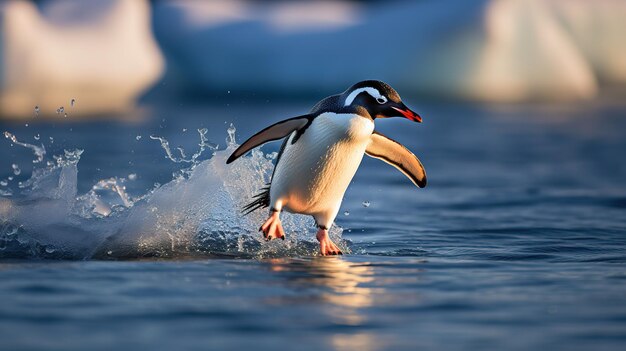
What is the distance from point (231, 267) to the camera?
5.09 m

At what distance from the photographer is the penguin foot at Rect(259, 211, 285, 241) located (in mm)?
5547

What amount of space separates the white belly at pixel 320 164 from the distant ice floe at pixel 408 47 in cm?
1159

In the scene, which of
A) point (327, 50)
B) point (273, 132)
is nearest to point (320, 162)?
point (273, 132)

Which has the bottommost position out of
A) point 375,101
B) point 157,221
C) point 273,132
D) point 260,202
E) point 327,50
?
point 157,221

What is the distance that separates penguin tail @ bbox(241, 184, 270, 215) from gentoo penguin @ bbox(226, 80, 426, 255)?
0.15 metres

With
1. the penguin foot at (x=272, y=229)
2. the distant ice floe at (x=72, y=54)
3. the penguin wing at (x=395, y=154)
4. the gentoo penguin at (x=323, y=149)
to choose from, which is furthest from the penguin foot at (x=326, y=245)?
the distant ice floe at (x=72, y=54)

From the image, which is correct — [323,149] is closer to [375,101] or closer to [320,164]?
[320,164]

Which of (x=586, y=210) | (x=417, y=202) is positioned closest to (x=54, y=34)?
(x=417, y=202)

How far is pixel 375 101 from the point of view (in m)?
5.41

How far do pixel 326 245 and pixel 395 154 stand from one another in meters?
0.66

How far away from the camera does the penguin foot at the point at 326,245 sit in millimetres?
5715

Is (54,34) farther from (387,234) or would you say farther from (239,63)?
(387,234)

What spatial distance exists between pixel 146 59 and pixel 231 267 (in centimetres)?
1149

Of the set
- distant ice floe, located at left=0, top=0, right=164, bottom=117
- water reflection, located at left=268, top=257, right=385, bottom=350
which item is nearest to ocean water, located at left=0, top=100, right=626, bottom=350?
water reflection, located at left=268, top=257, right=385, bottom=350
